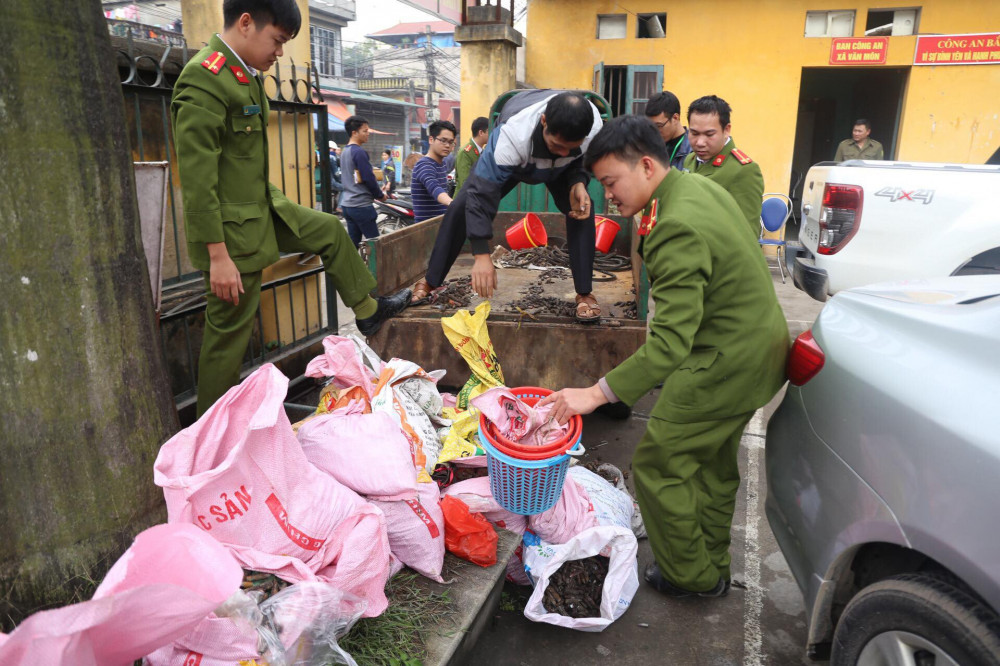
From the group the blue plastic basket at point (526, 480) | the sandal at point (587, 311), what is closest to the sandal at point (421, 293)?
the sandal at point (587, 311)

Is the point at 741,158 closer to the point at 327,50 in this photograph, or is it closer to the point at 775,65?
the point at 775,65

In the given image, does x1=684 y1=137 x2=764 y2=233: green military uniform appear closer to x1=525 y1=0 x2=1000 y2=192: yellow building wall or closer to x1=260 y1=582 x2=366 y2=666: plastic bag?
x1=260 y1=582 x2=366 y2=666: plastic bag

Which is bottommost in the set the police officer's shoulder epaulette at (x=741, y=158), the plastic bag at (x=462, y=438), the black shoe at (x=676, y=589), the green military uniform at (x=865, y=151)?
the black shoe at (x=676, y=589)

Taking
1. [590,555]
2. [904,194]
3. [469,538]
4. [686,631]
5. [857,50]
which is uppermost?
[857,50]

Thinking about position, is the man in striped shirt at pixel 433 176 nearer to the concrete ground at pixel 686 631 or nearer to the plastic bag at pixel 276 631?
the concrete ground at pixel 686 631

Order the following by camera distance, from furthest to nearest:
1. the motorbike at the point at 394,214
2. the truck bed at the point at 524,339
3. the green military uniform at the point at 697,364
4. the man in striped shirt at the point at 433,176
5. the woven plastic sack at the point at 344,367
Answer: the motorbike at the point at 394,214, the man in striped shirt at the point at 433,176, the truck bed at the point at 524,339, the woven plastic sack at the point at 344,367, the green military uniform at the point at 697,364

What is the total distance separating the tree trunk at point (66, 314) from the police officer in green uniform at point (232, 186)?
80 cm

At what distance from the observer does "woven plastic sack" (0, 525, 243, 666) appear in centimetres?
112

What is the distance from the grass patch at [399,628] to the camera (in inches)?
72.4

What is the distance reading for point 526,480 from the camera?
7.18 feet

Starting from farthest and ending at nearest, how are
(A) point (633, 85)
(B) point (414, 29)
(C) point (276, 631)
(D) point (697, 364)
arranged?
(B) point (414, 29), (A) point (633, 85), (D) point (697, 364), (C) point (276, 631)

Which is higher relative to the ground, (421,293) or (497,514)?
(421,293)

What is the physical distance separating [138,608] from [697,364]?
5.65ft

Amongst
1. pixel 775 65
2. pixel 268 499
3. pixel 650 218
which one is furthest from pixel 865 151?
pixel 268 499
